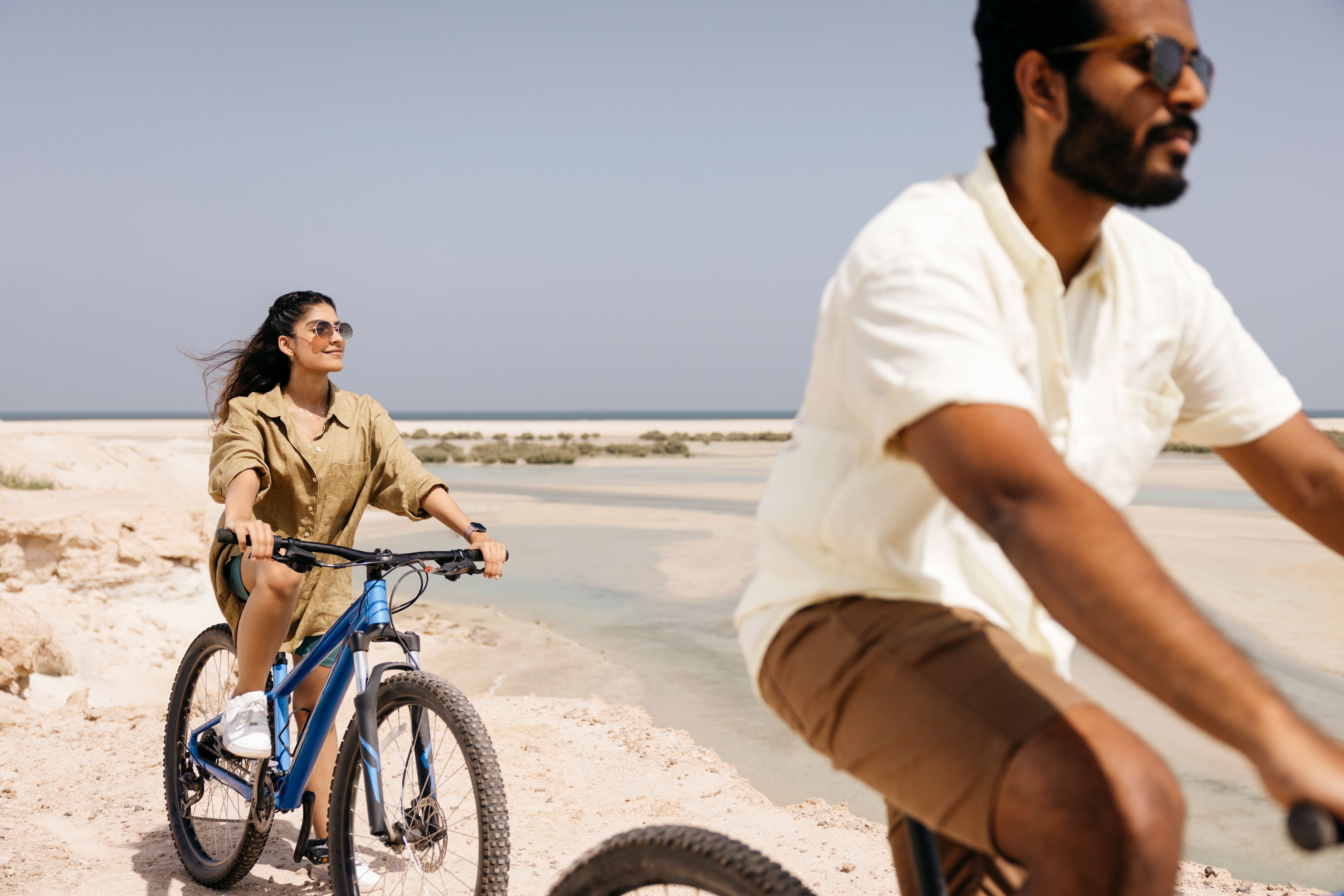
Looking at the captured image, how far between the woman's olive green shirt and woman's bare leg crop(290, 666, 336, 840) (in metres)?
0.18

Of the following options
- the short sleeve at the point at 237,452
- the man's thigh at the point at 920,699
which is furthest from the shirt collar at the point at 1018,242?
the short sleeve at the point at 237,452

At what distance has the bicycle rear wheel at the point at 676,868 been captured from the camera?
1534 mm

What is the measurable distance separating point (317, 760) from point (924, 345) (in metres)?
3.05

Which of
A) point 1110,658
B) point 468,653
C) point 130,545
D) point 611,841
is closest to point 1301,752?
point 1110,658

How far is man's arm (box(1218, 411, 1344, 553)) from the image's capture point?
5.39 ft

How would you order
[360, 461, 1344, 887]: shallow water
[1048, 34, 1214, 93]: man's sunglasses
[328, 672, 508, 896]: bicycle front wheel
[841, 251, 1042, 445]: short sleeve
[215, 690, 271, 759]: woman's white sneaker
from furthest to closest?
[360, 461, 1344, 887]: shallow water, [215, 690, 271, 759]: woman's white sneaker, [328, 672, 508, 896]: bicycle front wheel, [1048, 34, 1214, 93]: man's sunglasses, [841, 251, 1042, 445]: short sleeve

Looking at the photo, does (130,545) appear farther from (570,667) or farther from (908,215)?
(908,215)

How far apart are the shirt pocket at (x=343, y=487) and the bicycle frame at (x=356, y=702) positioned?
1.87 feet

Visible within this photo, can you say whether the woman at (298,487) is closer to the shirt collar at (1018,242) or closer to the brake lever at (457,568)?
the brake lever at (457,568)

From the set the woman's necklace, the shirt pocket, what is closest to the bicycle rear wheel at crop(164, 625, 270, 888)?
the shirt pocket

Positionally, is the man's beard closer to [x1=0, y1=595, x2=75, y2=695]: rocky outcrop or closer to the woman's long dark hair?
the woman's long dark hair

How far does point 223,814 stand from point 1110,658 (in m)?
3.98

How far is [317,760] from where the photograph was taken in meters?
3.50

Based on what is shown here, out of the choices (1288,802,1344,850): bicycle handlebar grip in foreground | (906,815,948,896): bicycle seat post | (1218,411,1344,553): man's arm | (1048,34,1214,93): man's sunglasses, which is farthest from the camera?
(1218,411,1344,553): man's arm
